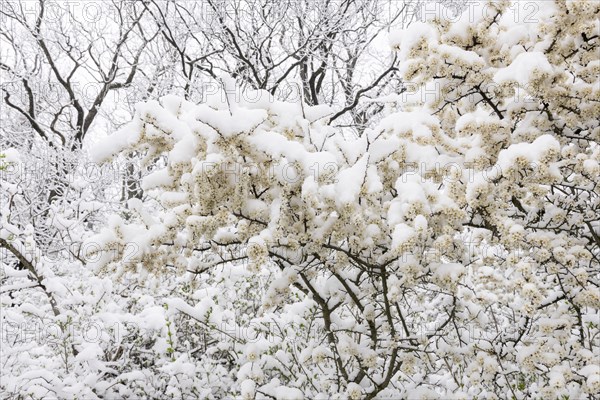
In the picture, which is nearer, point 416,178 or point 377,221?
point 416,178

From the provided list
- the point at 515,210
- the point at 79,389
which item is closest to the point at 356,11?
the point at 515,210

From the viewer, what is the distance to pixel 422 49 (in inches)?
99.6

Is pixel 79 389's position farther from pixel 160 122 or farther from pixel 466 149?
pixel 466 149

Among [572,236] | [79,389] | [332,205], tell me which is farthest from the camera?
[79,389]

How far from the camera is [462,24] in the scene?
262 centimetres

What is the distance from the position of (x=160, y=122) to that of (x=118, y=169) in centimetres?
694

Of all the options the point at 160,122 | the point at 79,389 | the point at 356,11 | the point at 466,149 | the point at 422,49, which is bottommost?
the point at 79,389

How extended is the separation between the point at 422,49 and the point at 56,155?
8200mm

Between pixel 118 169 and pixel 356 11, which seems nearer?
pixel 118 169

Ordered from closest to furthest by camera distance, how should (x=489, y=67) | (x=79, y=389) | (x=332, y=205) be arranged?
(x=332, y=205), (x=489, y=67), (x=79, y=389)

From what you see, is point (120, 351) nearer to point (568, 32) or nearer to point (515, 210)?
point (515, 210)

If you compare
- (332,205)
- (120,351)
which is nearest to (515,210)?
(332,205)

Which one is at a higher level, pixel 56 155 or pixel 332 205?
pixel 56 155

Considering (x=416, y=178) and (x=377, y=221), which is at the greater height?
(x=416, y=178)
